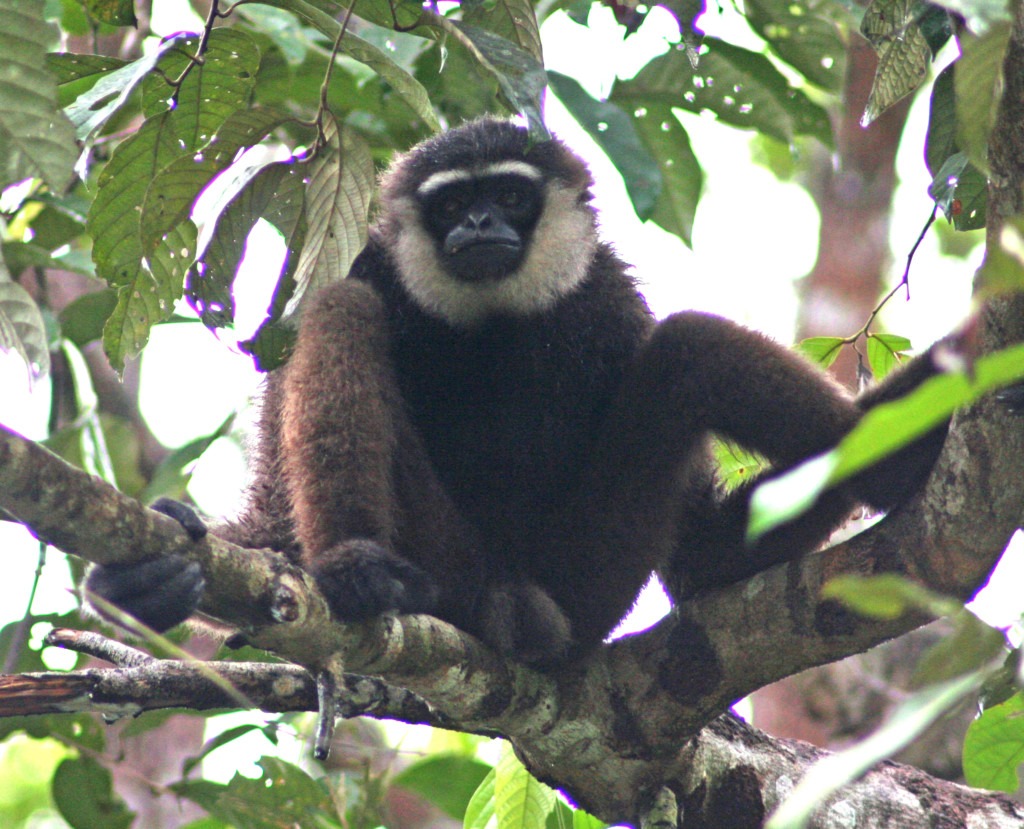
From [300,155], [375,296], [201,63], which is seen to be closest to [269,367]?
[375,296]

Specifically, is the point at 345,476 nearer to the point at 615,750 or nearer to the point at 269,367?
the point at 269,367

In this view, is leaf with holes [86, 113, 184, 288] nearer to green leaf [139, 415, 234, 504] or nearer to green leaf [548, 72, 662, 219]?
green leaf [548, 72, 662, 219]

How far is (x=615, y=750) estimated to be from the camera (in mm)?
4172

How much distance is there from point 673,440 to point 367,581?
1249mm

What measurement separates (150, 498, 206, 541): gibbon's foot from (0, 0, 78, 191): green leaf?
0.87 meters

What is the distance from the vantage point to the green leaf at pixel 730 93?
17.2 feet

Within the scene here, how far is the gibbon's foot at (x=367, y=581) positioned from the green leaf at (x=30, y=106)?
4.68 ft

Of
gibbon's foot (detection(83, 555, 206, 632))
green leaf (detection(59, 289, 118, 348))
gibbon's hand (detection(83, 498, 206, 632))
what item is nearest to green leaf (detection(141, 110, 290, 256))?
gibbon's hand (detection(83, 498, 206, 632))

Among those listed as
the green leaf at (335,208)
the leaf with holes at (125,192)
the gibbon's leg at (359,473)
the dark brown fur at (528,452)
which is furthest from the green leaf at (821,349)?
the leaf with holes at (125,192)

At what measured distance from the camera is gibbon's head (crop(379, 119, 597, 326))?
4.99 meters

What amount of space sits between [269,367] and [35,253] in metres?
1.80

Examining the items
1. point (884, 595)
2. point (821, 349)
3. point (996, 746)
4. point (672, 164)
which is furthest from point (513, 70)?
A: point (996, 746)

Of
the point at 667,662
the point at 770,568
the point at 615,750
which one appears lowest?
the point at 615,750

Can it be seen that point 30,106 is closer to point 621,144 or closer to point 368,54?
point 368,54
